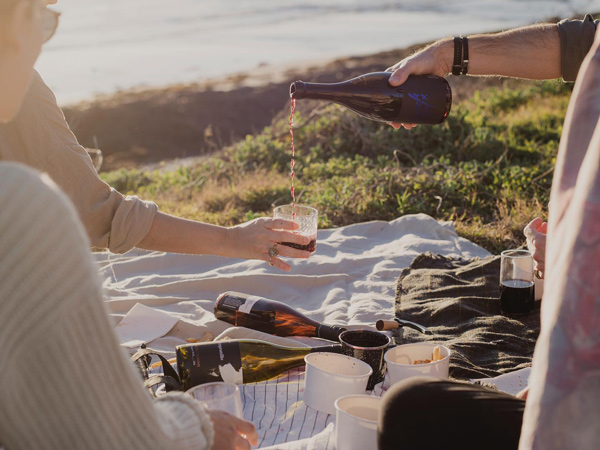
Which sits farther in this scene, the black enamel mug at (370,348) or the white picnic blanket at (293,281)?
the white picnic blanket at (293,281)

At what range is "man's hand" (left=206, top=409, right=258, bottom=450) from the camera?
1822 mm

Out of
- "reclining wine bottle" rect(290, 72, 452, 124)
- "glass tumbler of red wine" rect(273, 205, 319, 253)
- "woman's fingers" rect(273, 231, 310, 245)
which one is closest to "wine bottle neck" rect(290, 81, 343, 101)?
"reclining wine bottle" rect(290, 72, 452, 124)

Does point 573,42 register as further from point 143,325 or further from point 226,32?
point 226,32

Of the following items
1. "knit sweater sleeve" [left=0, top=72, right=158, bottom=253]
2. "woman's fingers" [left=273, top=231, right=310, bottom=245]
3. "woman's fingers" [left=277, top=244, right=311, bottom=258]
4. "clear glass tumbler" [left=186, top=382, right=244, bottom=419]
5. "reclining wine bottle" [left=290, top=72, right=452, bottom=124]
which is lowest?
"clear glass tumbler" [left=186, top=382, right=244, bottom=419]

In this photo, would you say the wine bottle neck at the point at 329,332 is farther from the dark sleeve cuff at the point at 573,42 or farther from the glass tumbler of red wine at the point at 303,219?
the dark sleeve cuff at the point at 573,42

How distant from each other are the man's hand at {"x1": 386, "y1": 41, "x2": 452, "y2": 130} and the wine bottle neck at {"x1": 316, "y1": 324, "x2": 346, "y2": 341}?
1.03 metres

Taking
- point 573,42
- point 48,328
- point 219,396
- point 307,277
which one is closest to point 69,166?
point 219,396

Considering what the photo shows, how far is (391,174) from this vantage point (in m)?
5.95

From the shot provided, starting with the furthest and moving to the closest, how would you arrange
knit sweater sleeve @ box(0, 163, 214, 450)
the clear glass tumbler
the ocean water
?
the ocean water, the clear glass tumbler, knit sweater sleeve @ box(0, 163, 214, 450)

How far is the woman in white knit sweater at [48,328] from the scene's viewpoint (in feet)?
4.20

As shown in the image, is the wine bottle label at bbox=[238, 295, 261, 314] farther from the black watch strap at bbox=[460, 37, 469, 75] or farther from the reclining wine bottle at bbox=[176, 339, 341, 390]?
the black watch strap at bbox=[460, 37, 469, 75]

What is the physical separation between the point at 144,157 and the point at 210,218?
8.13 metres

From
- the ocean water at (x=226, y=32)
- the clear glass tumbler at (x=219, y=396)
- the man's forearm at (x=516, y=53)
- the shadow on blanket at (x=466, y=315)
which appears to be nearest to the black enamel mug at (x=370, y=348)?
the shadow on blanket at (x=466, y=315)

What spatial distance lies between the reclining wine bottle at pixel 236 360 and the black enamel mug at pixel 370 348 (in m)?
0.12
